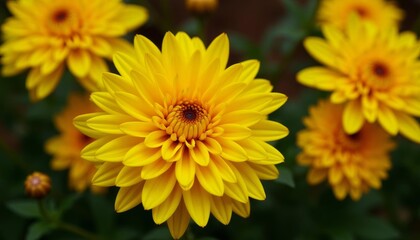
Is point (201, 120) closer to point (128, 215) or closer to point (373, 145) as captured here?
point (373, 145)

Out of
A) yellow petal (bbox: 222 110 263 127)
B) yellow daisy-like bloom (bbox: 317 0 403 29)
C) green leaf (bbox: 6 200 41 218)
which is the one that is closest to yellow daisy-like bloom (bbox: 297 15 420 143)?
yellow daisy-like bloom (bbox: 317 0 403 29)

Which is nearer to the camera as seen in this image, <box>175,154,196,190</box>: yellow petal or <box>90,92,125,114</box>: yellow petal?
<box>175,154,196,190</box>: yellow petal

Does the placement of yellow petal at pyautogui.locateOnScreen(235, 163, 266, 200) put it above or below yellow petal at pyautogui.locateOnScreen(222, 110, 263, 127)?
below

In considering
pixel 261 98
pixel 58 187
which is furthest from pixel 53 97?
pixel 261 98

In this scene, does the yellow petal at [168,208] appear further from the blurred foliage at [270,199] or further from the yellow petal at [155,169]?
the blurred foliage at [270,199]

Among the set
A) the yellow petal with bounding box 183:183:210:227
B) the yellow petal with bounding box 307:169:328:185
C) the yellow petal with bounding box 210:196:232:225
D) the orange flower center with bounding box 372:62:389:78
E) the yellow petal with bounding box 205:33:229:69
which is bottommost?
the yellow petal with bounding box 307:169:328:185

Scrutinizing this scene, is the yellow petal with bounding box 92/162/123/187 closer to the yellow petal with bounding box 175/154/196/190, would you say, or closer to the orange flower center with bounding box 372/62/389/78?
the yellow petal with bounding box 175/154/196/190
